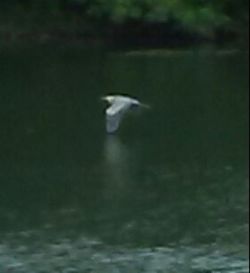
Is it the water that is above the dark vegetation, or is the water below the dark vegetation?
below

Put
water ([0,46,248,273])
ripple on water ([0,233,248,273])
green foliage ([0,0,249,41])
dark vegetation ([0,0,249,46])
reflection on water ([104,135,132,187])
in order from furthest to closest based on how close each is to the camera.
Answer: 1. green foliage ([0,0,249,41])
2. dark vegetation ([0,0,249,46])
3. reflection on water ([104,135,132,187])
4. water ([0,46,248,273])
5. ripple on water ([0,233,248,273])

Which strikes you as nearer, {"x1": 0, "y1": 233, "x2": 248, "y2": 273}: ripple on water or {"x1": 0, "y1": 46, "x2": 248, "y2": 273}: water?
{"x1": 0, "y1": 233, "x2": 248, "y2": 273}: ripple on water

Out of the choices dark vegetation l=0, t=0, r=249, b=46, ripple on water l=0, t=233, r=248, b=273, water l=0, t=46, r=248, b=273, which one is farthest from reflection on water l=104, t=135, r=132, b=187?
dark vegetation l=0, t=0, r=249, b=46

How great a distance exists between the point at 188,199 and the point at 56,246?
71.5 inches

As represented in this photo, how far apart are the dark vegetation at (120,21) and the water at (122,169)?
3.28ft

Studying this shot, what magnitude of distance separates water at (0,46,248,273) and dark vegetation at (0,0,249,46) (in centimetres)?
100

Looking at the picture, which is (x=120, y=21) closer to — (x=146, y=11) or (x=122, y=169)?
(x=146, y=11)

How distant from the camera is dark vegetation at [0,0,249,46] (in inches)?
561

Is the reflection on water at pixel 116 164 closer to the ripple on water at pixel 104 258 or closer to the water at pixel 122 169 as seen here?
the water at pixel 122 169

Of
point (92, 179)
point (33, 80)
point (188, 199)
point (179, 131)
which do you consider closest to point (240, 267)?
point (188, 199)

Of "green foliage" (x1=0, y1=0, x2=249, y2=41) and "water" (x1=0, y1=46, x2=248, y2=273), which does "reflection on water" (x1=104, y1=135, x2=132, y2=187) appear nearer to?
"water" (x1=0, y1=46, x2=248, y2=273)

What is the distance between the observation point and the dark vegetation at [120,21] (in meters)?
14.2

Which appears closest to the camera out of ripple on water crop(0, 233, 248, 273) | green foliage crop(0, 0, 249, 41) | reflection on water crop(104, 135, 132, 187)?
ripple on water crop(0, 233, 248, 273)

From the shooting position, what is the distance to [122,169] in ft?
32.9
